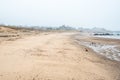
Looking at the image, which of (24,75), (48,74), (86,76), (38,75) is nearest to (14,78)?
(24,75)

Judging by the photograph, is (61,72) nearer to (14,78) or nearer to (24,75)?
(24,75)

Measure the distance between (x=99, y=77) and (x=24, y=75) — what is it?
3.24m

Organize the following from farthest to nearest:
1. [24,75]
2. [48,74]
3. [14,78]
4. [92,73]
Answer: [92,73], [48,74], [24,75], [14,78]

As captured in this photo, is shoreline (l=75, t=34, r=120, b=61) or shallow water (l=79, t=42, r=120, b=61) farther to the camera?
shoreline (l=75, t=34, r=120, b=61)

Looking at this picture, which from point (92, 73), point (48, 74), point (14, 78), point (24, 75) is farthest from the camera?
point (92, 73)

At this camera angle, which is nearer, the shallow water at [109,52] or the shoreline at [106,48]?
the shallow water at [109,52]

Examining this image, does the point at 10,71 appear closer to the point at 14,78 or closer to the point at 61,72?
the point at 14,78

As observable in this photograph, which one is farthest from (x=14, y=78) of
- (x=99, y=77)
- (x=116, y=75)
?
(x=116, y=75)

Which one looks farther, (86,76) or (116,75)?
(116,75)

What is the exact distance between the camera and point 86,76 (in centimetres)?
779

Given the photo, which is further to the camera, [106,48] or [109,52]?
[106,48]

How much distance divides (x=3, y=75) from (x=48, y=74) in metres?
1.86

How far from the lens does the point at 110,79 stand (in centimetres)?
770

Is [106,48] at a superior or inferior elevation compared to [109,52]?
inferior
